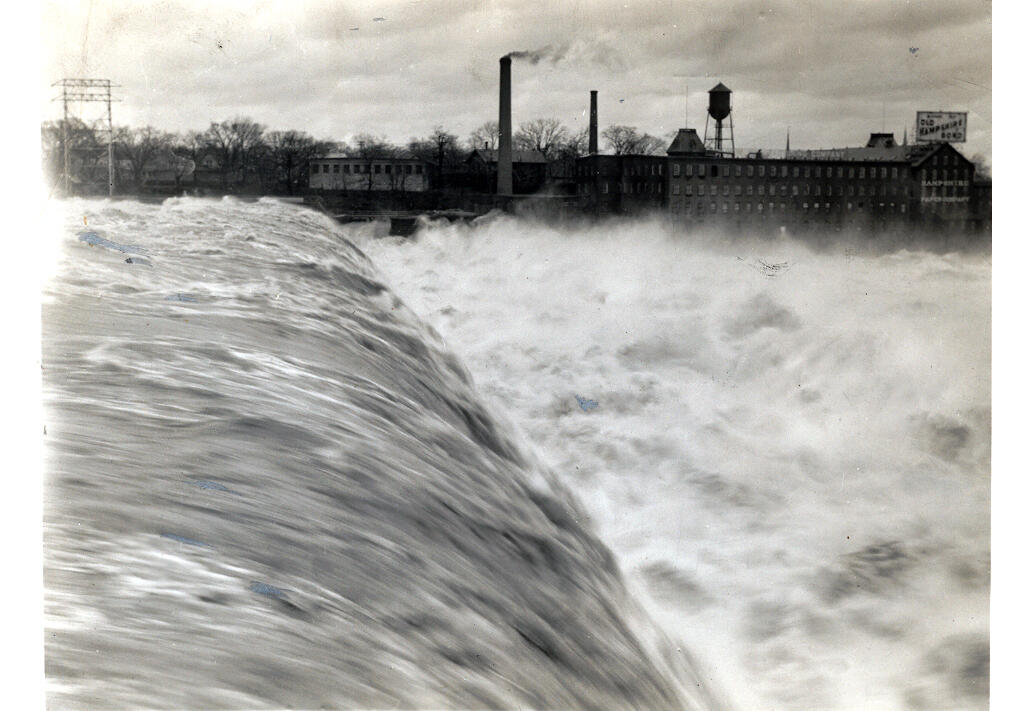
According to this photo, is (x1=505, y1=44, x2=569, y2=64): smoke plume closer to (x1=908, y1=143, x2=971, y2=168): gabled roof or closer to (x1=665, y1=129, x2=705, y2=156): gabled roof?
(x1=665, y1=129, x2=705, y2=156): gabled roof

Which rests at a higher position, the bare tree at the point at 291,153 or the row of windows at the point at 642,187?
the bare tree at the point at 291,153

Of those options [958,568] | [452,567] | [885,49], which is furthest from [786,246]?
[452,567]

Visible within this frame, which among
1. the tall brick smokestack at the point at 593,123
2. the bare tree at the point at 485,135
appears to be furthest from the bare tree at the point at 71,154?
the tall brick smokestack at the point at 593,123

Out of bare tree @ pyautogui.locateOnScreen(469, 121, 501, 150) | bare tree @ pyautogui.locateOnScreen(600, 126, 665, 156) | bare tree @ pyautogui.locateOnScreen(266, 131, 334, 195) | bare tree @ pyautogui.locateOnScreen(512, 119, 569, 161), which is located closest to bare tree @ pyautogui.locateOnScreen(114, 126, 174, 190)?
bare tree @ pyautogui.locateOnScreen(266, 131, 334, 195)

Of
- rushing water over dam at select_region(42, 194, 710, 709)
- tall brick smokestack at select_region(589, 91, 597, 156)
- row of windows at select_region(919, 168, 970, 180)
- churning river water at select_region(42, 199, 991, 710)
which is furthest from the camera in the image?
row of windows at select_region(919, 168, 970, 180)

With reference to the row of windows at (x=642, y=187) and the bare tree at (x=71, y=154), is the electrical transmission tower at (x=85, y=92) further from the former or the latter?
the row of windows at (x=642, y=187)

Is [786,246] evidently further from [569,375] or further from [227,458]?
[227,458]

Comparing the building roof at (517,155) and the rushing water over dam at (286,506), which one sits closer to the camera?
the rushing water over dam at (286,506)
